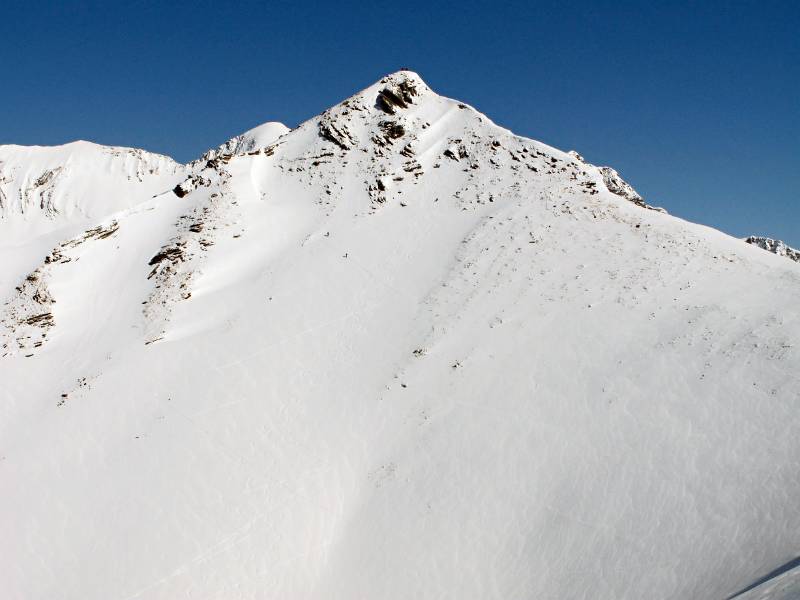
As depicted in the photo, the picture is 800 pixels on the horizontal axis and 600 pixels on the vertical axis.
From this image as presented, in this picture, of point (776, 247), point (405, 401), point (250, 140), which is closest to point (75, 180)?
point (250, 140)

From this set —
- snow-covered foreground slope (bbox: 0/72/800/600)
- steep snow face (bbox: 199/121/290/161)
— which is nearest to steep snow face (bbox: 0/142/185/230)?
steep snow face (bbox: 199/121/290/161)

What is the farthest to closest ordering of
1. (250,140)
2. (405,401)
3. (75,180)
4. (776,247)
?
(250,140), (75,180), (776,247), (405,401)

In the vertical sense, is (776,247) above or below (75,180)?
below

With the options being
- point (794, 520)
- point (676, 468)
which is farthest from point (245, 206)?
point (794, 520)

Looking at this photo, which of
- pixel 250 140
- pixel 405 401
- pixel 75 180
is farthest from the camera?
pixel 250 140

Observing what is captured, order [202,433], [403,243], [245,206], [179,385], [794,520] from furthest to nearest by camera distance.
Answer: [245,206], [403,243], [179,385], [202,433], [794,520]

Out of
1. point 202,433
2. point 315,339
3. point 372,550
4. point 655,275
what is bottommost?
point 372,550

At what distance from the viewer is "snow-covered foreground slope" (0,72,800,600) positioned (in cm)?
1750

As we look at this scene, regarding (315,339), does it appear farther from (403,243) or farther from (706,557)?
(706,557)

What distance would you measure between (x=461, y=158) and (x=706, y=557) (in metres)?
34.2

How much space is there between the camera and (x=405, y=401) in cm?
2470

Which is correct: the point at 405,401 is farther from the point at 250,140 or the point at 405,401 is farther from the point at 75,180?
the point at 75,180

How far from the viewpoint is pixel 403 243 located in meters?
35.4

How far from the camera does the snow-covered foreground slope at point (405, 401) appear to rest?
689 inches
